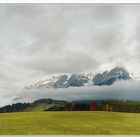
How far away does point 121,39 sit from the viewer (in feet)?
23.8

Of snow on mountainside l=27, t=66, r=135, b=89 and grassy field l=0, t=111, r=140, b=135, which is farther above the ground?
snow on mountainside l=27, t=66, r=135, b=89

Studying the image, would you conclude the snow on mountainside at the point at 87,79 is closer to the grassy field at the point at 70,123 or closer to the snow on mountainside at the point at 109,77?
the snow on mountainside at the point at 109,77

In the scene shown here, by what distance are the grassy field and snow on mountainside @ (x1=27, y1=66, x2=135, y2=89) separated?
9.6 inches

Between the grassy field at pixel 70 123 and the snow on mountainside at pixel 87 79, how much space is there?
0.24 metres

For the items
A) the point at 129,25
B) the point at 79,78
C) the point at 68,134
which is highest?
the point at 129,25

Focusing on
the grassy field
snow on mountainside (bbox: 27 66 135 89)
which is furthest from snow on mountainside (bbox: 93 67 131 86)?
the grassy field

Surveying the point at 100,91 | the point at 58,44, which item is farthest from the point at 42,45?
the point at 100,91

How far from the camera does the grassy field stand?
722cm

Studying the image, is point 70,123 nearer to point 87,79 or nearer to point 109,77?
point 87,79

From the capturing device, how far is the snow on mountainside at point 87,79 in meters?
7.28

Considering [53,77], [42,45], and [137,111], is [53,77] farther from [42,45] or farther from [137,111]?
[137,111]

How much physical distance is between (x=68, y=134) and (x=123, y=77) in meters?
0.68

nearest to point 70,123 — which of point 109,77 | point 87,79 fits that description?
point 87,79

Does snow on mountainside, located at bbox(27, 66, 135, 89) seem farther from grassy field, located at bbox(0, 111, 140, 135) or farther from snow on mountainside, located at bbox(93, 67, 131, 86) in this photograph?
grassy field, located at bbox(0, 111, 140, 135)
